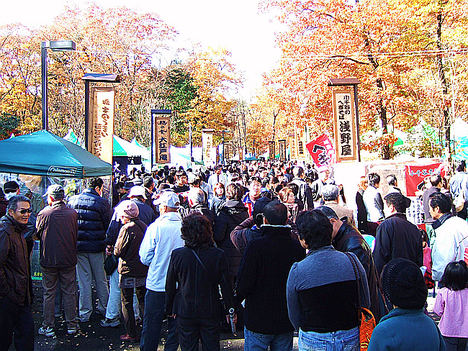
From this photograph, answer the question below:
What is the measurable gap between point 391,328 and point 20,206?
366cm

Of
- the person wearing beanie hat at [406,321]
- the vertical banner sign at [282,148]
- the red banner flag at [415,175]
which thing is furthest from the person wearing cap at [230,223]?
the vertical banner sign at [282,148]

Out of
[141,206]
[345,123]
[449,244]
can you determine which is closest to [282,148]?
[345,123]

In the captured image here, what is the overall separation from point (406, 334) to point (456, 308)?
2.04 meters

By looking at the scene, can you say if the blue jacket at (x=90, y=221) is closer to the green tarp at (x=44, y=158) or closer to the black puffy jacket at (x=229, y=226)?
the green tarp at (x=44, y=158)

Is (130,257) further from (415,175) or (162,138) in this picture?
(162,138)

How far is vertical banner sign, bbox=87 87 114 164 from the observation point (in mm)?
10758

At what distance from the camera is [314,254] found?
9.36ft

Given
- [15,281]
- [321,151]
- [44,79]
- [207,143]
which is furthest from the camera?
[207,143]

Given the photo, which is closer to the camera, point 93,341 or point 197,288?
point 197,288

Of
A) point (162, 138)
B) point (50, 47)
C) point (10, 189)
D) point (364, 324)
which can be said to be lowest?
point (364, 324)

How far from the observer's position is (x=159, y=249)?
456 cm

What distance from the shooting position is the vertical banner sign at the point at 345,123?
43.0 ft

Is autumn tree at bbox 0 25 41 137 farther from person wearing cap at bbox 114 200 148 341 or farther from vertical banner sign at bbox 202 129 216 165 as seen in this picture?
person wearing cap at bbox 114 200 148 341

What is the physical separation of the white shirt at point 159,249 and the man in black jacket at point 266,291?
1.33 m
